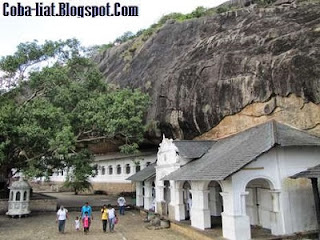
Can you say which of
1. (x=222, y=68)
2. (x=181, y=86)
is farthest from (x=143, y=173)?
(x=222, y=68)

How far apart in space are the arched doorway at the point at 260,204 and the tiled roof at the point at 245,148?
1726 millimetres

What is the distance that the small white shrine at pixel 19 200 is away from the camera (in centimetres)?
2327

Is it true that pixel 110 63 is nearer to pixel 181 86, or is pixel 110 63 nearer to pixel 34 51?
pixel 34 51

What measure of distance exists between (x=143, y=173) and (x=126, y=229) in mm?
7528

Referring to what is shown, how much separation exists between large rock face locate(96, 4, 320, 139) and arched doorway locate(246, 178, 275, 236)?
3.39 m

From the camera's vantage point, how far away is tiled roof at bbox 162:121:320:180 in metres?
13.0

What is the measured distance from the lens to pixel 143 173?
83.3 feet

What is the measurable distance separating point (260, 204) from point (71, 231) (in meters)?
9.65

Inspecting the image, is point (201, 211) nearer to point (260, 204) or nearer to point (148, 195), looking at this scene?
point (260, 204)

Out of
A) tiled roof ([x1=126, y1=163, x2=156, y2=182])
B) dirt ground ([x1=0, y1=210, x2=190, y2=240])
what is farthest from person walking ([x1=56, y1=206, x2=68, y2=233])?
tiled roof ([x1=126, y1=163, x2=156, y2=182])

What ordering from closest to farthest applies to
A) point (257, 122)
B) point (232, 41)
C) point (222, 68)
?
point (257, 122) < point (222, 68) < point (232, 41)

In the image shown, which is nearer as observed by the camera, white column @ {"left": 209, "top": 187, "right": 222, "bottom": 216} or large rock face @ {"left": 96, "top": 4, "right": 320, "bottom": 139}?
large rock face @ {"left": 96, "top": 4, "right": 320, "bottom": 139}

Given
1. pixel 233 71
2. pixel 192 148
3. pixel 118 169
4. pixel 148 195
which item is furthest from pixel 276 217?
pixel 118 169

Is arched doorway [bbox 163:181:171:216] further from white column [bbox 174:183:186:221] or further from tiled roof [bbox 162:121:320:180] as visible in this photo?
tiled roof [bbox 162:121:320:180]
